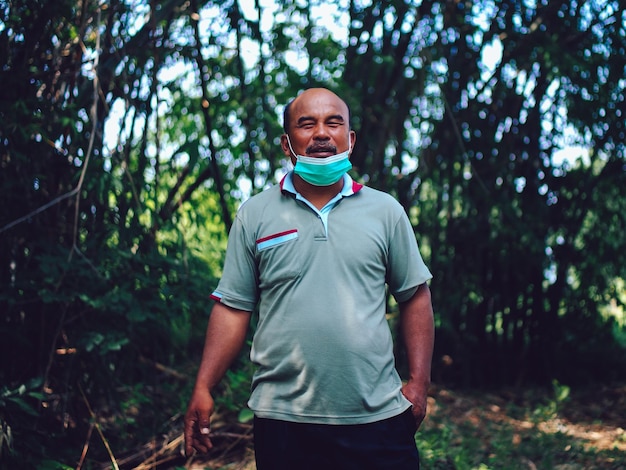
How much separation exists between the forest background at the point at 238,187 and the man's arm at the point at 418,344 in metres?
1.48

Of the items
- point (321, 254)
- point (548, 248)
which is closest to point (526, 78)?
point (548, 248)

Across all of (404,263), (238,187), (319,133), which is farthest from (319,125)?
(238,187)

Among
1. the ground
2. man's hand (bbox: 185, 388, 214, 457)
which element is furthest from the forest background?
man's hand (bbox: 185, 388, 214, 457)

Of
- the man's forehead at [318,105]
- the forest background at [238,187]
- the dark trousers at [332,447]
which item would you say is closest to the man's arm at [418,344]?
the dark trousers at [332,447]

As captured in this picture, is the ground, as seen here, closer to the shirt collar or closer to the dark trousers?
the dark trousers

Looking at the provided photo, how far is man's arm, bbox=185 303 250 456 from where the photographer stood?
64.2 inches

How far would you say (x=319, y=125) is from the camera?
5.60ft

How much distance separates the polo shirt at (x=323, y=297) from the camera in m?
1.54

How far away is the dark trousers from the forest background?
1337mm

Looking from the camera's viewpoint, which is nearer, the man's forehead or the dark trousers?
the dark trousers

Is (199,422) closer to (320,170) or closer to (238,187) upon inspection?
(320,170)

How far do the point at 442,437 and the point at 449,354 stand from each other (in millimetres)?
1696

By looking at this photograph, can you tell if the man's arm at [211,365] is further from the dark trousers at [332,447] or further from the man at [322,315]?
the dark trousers at [332,447]

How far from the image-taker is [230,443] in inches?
131
